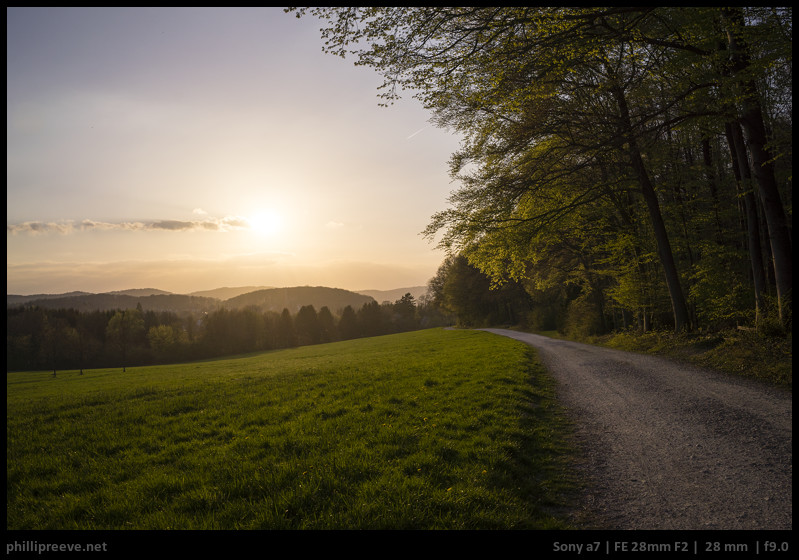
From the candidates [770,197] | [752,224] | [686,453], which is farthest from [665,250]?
[686,453]

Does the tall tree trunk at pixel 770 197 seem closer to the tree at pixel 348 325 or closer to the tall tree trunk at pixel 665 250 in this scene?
the tall tree trunk at pixel 665 250

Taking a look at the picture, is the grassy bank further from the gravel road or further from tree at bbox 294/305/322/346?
→ tree at bbox 294/305/322/346

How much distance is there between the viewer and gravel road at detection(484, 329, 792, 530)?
4.26 m

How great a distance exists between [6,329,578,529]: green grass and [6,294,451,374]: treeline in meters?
59.2

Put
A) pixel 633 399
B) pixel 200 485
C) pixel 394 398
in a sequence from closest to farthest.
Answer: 1. pixel 200 485
2. pixel 633 399
3. pixel 394 398

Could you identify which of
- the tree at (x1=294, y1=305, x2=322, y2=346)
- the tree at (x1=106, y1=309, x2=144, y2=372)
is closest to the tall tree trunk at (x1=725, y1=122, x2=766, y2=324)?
the tree at (x1=106, y1=309, x2=144, y2=372)

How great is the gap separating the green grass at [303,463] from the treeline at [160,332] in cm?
5918

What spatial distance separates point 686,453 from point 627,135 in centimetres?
1085

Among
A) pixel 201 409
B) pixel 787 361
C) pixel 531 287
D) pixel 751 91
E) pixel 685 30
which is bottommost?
pixel 201 409

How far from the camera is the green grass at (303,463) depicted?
4.46m

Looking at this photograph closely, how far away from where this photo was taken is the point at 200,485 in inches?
210
